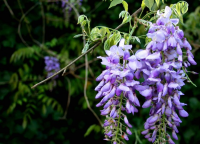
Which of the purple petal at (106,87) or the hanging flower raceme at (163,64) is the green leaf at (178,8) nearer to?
the hanging flower raceme at (163,64)

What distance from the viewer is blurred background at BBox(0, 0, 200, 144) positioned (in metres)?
2.45

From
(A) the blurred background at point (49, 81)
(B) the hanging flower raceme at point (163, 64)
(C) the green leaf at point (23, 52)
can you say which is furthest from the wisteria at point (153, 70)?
(C) the green leaf at point (23, 52)

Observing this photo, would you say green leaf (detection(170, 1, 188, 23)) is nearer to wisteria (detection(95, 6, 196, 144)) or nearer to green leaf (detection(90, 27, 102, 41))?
wisteria (detection(95, 6, 196, 144))

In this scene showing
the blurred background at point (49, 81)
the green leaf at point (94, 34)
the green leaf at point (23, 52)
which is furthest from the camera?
the blurred background at point (49, 81)

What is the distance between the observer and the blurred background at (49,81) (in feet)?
8.02

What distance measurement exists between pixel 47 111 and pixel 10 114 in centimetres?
37

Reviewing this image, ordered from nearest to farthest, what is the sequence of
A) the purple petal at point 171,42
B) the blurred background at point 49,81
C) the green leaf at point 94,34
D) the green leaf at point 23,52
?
1. the purple petal at point 171,42
2. the green leaf at point 94,34
3. the green leaf at point 23,52
4. the blurred background at point 49,81

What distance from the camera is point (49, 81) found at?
250 centimetres

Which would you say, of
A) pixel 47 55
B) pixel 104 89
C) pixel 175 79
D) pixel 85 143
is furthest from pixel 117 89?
pixel 85 143

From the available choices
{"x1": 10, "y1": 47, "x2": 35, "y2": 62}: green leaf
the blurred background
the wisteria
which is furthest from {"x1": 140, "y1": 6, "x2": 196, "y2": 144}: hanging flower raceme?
{"x1": 10, "y1": 47, "x2": 35, "y2": 62}: green leaf

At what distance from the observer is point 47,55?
102 inches

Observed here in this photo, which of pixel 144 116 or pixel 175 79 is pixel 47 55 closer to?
pixel 144 116

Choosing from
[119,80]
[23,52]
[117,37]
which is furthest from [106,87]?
[23,52]

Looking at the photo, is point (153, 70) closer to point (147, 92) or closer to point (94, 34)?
point (147, 92)
